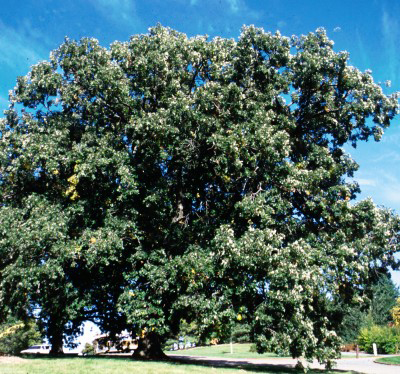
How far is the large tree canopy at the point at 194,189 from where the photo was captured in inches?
621

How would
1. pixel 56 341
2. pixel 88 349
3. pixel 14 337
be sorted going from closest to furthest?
pixel 56 341, pixel 14 337, pixel 88 349

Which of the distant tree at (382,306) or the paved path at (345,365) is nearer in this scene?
the paved path at (345,365)

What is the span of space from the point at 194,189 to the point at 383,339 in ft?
98.7

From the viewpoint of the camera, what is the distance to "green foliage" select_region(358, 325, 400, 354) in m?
37.9

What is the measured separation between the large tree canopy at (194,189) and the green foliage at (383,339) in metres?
24.1

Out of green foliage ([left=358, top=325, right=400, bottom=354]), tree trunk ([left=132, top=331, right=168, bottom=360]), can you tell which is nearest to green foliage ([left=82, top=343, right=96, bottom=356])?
tree trunk ([left=132, top=331, right=168, bottom=360])

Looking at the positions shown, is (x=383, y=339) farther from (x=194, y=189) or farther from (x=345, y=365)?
(x=194, y=189)

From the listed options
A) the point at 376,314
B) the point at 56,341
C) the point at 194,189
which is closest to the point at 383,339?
the point at 376,314

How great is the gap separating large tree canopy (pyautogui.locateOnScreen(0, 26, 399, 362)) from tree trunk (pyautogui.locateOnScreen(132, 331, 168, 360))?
64.6 inches

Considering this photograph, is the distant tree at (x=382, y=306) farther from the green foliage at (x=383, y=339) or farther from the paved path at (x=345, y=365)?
the paved path at (x=345, y=365)

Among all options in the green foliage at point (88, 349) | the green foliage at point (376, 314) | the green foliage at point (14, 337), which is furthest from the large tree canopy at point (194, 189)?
the green foliage at point (376, 314)

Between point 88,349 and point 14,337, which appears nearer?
point 14,337

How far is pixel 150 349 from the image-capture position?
68.7ft

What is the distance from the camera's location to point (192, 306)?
15.8 m
